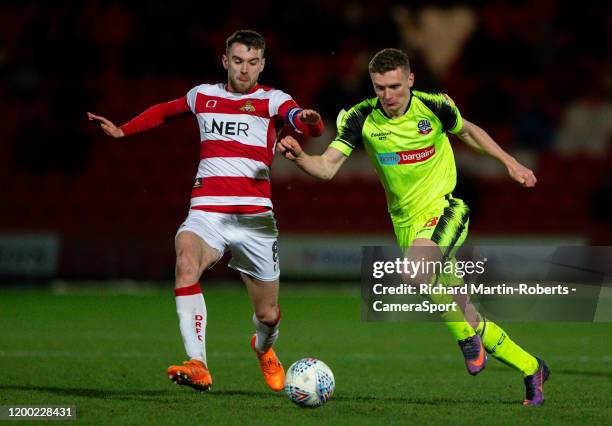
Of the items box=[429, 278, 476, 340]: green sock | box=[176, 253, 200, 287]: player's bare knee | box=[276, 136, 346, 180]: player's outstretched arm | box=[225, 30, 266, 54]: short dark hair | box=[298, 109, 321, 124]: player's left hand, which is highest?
box=[225, 30, 266, 54]: short dark hair

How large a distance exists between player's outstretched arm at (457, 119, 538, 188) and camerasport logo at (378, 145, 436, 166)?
223 millimetres

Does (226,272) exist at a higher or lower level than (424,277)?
lower

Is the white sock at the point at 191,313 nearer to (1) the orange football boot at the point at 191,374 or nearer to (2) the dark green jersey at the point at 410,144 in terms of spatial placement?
(1) the orange football boot at the point at 191,374

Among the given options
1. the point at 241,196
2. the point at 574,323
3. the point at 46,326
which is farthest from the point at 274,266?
the point at 574,323

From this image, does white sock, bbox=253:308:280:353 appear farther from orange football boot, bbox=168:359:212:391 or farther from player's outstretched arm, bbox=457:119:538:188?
player's outstretched arm, bbox=457:119:538:188

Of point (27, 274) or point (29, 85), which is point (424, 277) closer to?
point (27, 274)

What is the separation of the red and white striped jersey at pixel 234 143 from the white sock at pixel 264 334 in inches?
32.1

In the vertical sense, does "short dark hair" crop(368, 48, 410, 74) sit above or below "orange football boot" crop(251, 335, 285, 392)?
above

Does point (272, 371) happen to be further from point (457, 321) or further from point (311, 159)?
point (311, 159)

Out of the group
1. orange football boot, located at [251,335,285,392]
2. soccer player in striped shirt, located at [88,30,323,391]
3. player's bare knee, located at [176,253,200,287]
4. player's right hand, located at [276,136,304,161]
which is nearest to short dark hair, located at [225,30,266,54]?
soccer player in striped shirt, located at [88,30,323,391]

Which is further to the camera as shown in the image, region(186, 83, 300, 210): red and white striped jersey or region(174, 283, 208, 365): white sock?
region(186, 83, 300, 210): red and white striped jersey

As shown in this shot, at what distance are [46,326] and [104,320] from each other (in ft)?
2.64

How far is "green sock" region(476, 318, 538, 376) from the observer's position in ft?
20.3

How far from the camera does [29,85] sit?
17.0 m
